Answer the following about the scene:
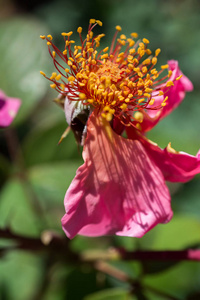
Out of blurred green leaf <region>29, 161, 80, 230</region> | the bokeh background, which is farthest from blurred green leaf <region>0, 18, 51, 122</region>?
blurred green leaf <region>29, 161, 80, 230</region>

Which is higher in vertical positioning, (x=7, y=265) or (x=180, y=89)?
(x=180, y=89)

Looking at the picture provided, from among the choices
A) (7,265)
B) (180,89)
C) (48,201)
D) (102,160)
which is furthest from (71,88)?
(7,265)

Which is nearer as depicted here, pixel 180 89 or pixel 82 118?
pixel 82 118

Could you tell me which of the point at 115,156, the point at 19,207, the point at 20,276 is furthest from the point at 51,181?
the point at 115,156

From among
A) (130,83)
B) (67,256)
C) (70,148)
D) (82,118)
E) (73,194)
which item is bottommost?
(67,256)

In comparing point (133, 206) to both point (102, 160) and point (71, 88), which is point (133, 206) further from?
point (71, 88)

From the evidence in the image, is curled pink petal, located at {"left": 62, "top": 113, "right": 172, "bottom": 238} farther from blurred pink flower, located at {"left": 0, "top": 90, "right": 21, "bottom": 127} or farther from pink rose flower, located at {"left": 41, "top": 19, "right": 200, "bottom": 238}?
blurred pink flower, located at {"left": 0, "top": 90, "right": 21, "bottom": 127}

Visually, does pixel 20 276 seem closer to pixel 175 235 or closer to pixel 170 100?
pixel 175 235

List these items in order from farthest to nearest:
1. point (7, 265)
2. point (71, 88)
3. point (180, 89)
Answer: point (7, 265) → point (180, 89) → point (71, 88)
